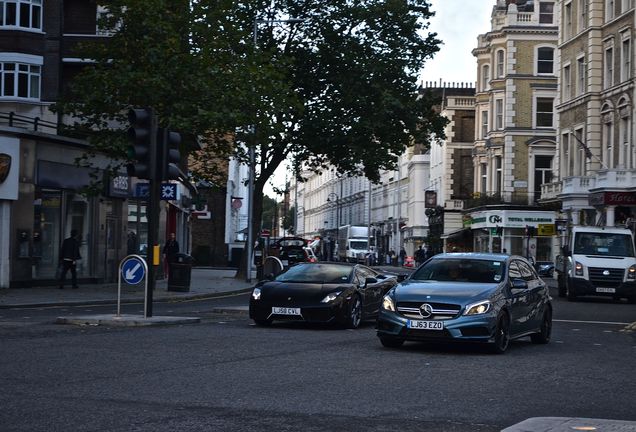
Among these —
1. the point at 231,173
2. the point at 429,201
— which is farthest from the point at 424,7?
the point at 231,173

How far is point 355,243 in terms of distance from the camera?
10381cm

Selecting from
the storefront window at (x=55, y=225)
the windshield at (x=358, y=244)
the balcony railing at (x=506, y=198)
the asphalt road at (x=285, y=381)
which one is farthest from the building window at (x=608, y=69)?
the windshield at (x=358, y=244)

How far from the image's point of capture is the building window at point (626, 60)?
57812mm

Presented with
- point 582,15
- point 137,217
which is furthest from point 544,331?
point 582,15

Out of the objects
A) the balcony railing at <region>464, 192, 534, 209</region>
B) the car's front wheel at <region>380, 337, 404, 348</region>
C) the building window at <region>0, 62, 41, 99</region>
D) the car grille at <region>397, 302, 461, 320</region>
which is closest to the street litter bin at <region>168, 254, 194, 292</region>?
the building window at <region>0, 62, 41, 99</region>

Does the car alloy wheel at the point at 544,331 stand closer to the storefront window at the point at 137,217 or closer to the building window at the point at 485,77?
the storefront window at the point at 137,217

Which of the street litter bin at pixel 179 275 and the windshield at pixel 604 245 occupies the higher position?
the windshield at pixel 604 245

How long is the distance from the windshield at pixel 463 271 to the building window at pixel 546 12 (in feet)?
237

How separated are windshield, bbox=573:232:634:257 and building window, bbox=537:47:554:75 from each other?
49.3 metres

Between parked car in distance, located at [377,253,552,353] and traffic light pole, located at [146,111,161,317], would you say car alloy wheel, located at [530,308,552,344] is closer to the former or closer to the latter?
parked car in distance, located at [377,253,552,353]

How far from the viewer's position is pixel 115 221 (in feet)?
140

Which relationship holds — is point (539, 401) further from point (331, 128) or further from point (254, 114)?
point (331, 128)

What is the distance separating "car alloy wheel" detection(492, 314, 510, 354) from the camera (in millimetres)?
16703

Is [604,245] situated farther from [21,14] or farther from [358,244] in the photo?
[358,244]
